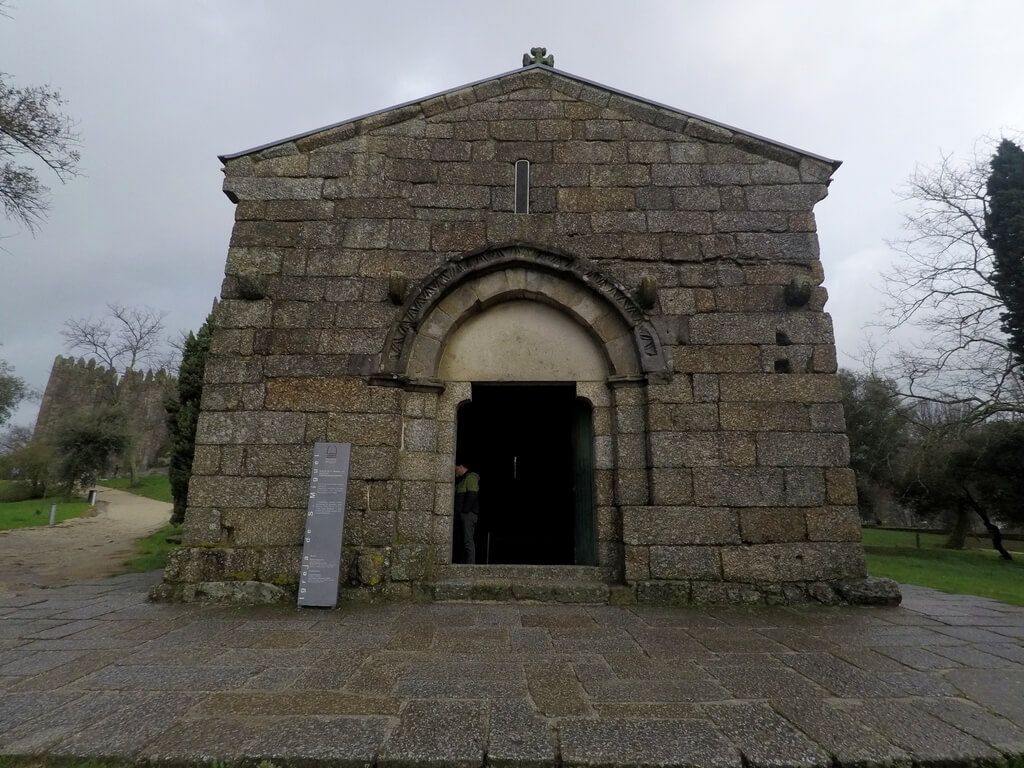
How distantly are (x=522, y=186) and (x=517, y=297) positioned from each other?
53.6 inches

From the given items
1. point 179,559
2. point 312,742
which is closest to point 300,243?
point 179,559

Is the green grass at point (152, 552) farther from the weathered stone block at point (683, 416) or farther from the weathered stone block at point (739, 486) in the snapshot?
the weathered stone block at point (739, 486)

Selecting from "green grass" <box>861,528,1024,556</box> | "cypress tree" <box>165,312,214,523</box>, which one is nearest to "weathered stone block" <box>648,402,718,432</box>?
"cypress tree" <box>165,312,214,523</box>

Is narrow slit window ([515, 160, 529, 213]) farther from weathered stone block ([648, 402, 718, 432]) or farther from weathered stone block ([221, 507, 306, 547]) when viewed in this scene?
weathered stone block ([221, 507, 306, 547])

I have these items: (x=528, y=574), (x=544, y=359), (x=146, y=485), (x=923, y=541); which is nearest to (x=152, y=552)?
(x=528, y=574)

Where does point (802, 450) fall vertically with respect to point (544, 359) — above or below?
below

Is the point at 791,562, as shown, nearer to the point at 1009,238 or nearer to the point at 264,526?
the point at 264,526

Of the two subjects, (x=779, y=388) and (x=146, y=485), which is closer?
(x=779, y=388)

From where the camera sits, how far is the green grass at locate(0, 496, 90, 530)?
632 inches

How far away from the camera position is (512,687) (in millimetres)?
2752

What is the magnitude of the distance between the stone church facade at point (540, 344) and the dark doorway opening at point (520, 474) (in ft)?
12.2

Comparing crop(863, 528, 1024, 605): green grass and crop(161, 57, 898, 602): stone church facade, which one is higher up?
crop(161, 57, 898, 602): stone church facade

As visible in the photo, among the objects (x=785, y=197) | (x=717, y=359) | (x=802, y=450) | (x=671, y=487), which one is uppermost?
(x=785, y=197)

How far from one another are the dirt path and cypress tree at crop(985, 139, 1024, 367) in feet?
71.6
